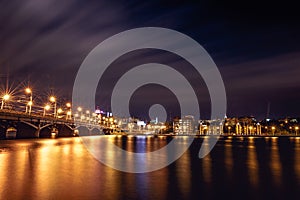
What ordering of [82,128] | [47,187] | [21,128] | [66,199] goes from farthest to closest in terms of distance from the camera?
1. [82,128]
2. [21,128]
3. [47,187]
4. [66,199]

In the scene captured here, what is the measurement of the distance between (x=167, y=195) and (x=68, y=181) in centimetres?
540

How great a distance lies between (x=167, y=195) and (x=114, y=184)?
130 inches

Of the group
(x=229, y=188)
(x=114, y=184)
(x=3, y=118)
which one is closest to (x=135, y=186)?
(x=114, y=184)

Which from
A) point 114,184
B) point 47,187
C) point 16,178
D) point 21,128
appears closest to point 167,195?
point 114,184

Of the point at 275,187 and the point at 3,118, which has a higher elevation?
the point at 3,118

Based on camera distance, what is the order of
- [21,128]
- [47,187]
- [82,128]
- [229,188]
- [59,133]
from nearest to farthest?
[47,187] < [229,188] < [21,128] < [59,133] < [82,128]

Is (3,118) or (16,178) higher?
(3,118)

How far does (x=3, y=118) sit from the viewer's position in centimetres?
5584

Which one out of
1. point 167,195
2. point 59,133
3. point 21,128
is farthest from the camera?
point 59,133

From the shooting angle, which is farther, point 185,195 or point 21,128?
point 21,128

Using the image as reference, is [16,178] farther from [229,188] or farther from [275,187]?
[275,187]

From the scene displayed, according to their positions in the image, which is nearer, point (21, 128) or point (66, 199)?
point (66, 199)

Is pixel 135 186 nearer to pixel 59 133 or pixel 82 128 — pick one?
pixel 59 133

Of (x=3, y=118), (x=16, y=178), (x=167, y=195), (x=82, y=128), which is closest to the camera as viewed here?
(x=167, y=195)
